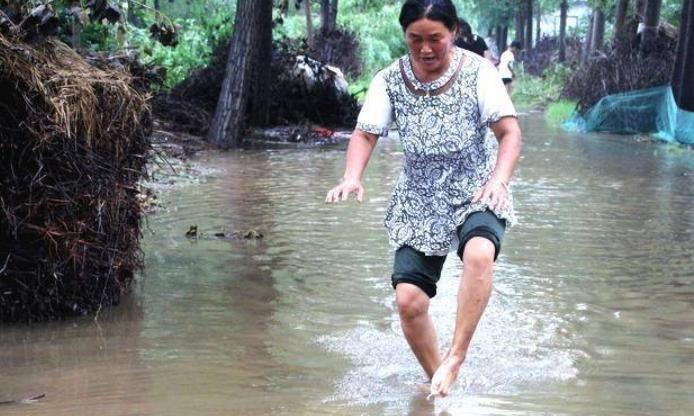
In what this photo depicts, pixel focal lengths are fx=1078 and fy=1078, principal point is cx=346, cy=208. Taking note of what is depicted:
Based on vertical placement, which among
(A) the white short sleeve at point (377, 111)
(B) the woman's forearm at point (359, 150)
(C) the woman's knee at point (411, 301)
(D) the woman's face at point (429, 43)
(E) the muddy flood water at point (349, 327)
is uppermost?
(D) the woman's face at point (429, 43)

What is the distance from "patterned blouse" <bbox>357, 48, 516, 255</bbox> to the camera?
449 cm

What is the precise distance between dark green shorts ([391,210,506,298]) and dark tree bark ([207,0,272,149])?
1171cm

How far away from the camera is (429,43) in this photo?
4.39 meters

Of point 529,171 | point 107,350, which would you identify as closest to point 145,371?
point 107,350

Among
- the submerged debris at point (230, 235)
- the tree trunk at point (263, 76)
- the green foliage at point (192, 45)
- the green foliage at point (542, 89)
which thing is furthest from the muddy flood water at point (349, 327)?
the green foliage at point (542, 89)

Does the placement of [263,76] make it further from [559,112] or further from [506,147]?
[506,147]

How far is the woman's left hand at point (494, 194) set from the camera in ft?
14.1

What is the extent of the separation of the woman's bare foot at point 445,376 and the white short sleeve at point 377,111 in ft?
3.35

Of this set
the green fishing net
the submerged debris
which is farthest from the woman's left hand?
the green fishing net

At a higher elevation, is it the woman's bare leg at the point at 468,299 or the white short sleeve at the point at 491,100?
the white short sleeve at the point at 491,100

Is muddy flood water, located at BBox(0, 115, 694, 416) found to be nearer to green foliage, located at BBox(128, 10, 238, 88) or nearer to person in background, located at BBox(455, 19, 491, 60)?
person in background, located at BBox(455, 19, 491, 60)

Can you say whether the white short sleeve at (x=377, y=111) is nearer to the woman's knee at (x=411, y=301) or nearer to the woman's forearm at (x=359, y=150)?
the woman's forearm at (x=359, y=150)

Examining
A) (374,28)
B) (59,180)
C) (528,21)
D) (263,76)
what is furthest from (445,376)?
(528,21)

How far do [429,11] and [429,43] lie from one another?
0.14 m
